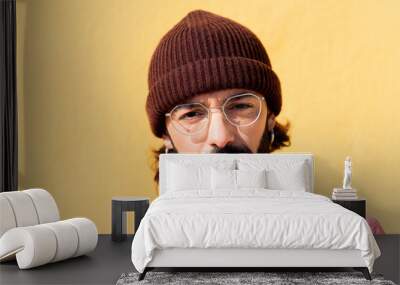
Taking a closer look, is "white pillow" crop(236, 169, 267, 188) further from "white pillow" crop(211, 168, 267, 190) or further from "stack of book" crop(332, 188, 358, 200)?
"stack of book" crop(332, 188, 358, 200)

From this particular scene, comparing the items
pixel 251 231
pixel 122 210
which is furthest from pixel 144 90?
pixel 251 231

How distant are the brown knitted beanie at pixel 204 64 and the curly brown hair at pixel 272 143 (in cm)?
16

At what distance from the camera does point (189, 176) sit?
583cm

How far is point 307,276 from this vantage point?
450 cm

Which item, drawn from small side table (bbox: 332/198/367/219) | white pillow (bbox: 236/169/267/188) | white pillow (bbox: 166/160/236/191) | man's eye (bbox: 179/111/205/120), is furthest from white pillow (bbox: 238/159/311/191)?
man's eye (bbox: 179/111/205/120)

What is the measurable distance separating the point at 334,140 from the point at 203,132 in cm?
132

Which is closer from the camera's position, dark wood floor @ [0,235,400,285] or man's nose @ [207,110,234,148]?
dark wood floor @ [0,235,400,285]

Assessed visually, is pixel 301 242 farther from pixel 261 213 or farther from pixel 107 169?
pixel 107 169

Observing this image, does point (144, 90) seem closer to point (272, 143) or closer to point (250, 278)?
point (272, 143)

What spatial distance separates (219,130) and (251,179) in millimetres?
688

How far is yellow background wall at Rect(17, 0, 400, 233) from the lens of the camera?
643 cm

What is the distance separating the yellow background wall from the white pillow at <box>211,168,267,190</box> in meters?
0.88

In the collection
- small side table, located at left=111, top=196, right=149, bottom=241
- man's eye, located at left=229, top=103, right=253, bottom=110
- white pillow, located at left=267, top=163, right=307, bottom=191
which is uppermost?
man's eye, located at left=229, top=103, right=253, bottom=110

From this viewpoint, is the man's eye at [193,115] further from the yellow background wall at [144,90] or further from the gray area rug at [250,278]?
the gray area rug at [250,278]
